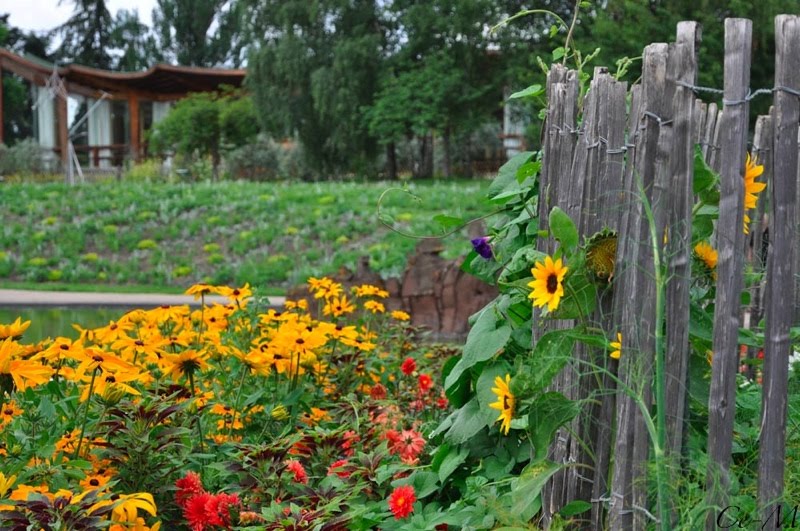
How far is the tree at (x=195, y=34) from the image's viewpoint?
40.2 metres

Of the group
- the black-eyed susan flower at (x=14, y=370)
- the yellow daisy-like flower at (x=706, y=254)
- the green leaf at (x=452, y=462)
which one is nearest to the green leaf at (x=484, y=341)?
the green leaf at (x=452, y=462)

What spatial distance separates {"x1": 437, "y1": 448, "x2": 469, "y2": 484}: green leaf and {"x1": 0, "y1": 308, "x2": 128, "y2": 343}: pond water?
23.6ft

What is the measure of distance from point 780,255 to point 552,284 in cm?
47

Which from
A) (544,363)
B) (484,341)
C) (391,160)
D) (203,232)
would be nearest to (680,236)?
(544,363)

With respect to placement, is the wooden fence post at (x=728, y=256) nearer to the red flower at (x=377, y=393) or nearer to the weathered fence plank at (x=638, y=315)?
the weathered fence plank at (x=638, y=315)

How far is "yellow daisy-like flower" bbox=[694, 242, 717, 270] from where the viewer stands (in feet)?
7.57

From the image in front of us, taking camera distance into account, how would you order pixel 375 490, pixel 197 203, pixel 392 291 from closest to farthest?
pixel 375 490 → pixel 392 291 → pixel 197 203

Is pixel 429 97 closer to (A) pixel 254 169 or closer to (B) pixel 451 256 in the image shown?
(A) pixel 254 169

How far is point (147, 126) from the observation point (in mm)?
34906

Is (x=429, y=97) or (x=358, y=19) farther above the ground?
(x=358, y=19)

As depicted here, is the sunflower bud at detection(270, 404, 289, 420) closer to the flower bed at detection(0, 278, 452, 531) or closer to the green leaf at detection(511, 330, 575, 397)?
the flower bed at detection(0, 278, 452, 531)

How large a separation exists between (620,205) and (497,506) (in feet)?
2.45

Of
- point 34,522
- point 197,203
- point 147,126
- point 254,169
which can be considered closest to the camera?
point 34,522

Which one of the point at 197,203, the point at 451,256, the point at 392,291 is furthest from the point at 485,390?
the point at 197,203
